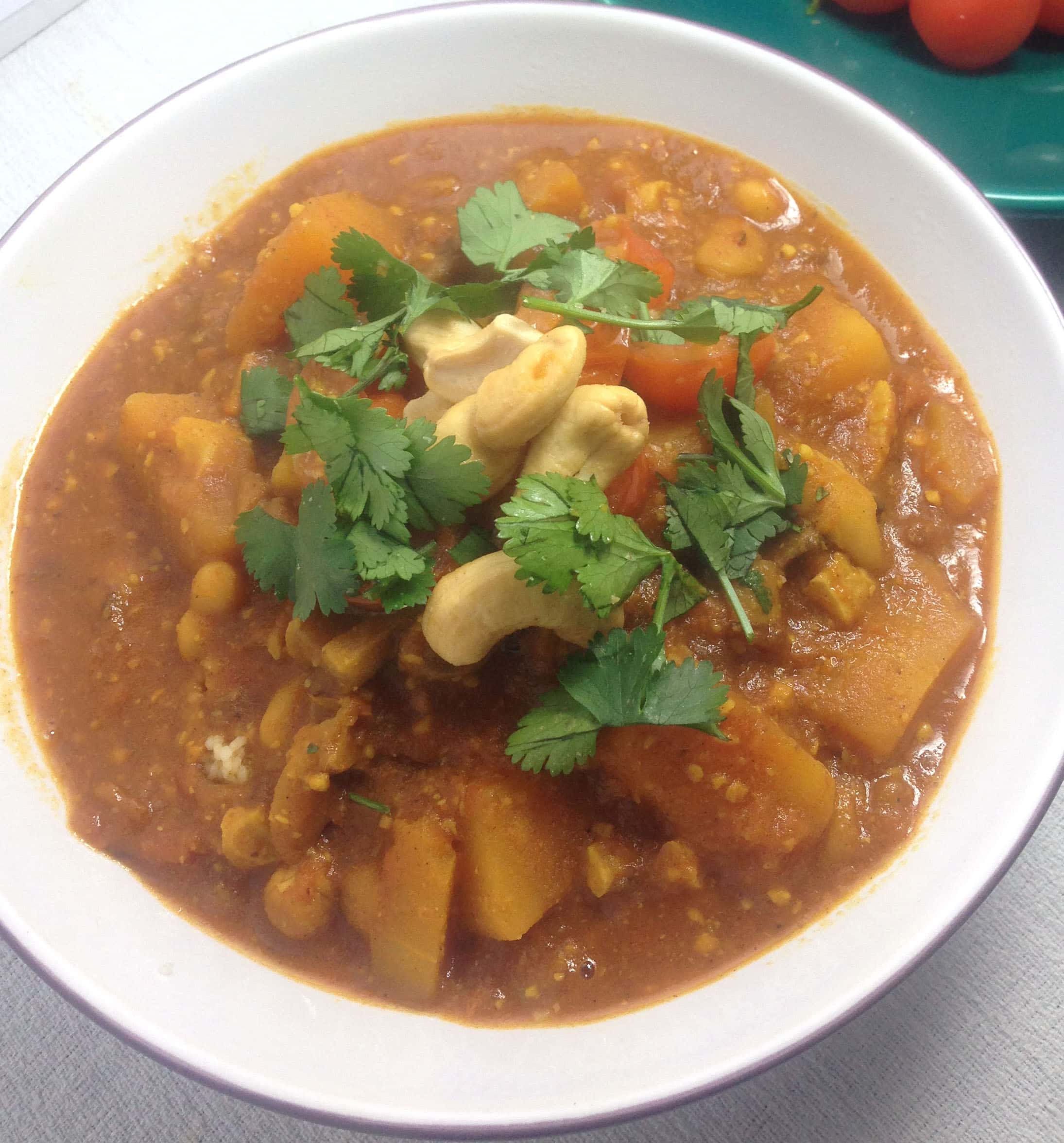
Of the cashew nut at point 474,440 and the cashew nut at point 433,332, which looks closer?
the cashew nut at point 474,440

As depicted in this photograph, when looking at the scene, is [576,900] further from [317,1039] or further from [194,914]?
[194,914]

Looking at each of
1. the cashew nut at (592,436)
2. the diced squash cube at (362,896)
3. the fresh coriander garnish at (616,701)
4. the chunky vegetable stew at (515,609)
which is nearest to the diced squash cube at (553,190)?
the chunky vegetable stew at (515,609)

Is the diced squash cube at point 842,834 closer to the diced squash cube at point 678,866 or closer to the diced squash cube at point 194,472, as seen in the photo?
the diced squash cube at point 678,866

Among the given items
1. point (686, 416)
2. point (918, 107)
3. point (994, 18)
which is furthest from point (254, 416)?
point (994, 18)

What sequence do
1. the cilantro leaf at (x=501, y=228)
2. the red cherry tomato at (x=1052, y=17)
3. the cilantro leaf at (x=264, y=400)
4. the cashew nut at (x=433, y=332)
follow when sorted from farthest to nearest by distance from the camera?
1. the red cherry tomato at (x=1052, y=17)
2. the cilantro leaf at (x=264, y=400)
3. the cilantro leaf at (x=501, y=228)
4. the cashew nut at (x=433, y=332)

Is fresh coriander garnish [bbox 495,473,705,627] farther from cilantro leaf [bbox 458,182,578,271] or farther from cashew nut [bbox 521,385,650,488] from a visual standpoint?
cilantro leaf [bbox 458,182,578,271]

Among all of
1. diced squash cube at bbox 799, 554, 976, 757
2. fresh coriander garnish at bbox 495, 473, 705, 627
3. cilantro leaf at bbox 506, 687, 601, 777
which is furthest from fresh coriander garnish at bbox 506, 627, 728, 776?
diced squash cube at bbox 799, 554, 976, 757

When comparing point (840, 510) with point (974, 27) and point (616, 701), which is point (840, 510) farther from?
point (974, 27)
